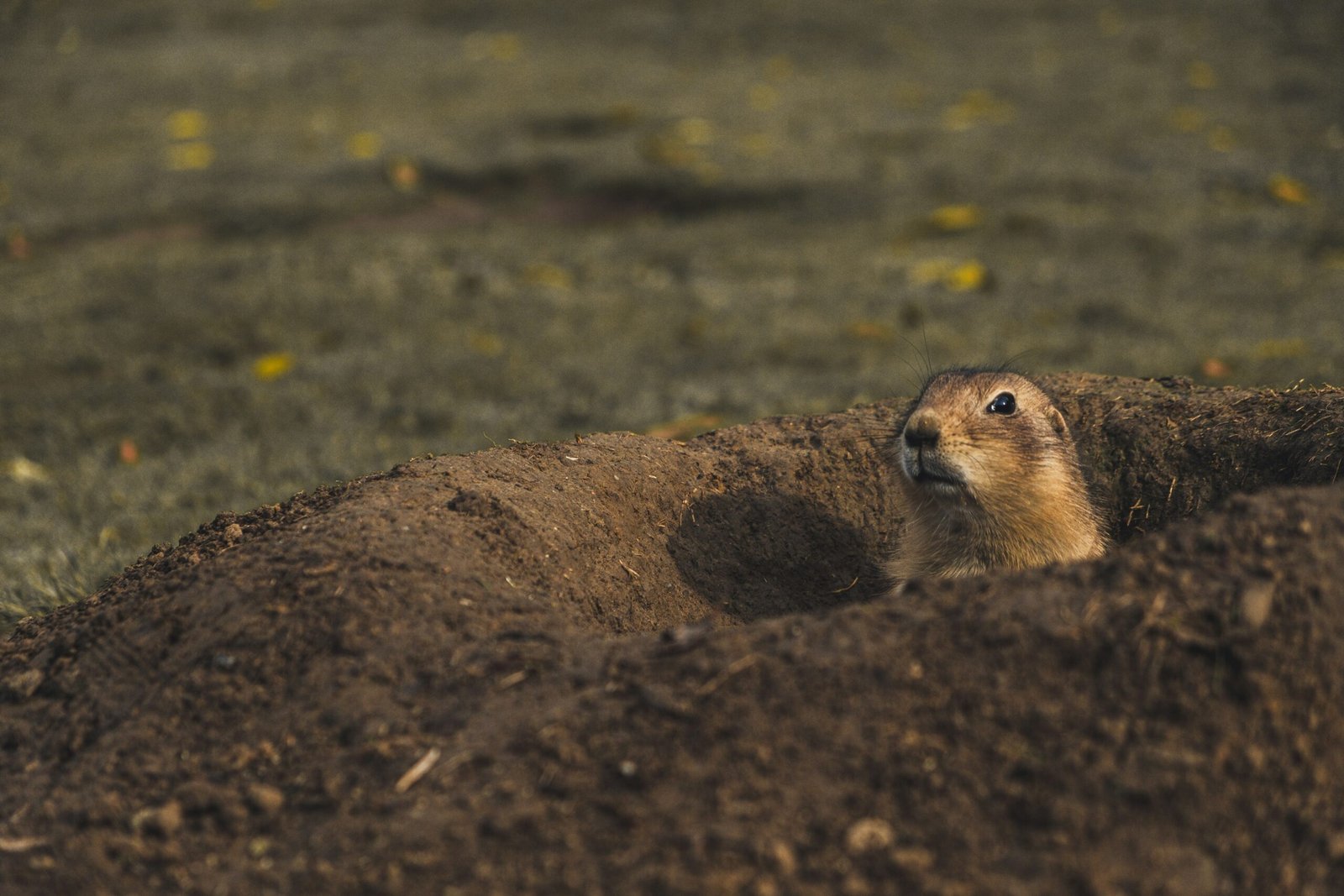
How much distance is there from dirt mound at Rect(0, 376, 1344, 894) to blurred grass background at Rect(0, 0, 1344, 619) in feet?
6.66

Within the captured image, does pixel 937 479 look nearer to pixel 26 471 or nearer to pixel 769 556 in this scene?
pixel 769 556

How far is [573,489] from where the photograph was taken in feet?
12.4

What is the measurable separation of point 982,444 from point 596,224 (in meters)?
6.43

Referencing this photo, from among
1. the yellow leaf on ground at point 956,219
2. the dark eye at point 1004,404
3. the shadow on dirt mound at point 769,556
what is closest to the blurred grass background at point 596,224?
the yellow leaf on ground at point 956,219

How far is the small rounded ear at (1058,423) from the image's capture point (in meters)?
4.21

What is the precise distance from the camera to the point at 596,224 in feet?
32.5

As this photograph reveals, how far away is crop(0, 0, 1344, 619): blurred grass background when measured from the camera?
21.7ft

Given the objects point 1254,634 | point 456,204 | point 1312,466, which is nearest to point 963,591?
point 1254,634

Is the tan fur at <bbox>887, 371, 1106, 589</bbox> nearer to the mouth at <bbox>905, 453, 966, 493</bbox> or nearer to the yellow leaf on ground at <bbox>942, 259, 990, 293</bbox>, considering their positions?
the mouth at <bbox>905, 453, 966, 493</bbox>

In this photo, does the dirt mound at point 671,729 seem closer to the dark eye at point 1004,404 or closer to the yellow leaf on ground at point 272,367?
the dark eye at point 1004,404

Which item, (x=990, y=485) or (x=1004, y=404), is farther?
(x=1004, y=404)

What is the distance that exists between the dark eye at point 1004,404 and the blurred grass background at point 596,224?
6.96 ft

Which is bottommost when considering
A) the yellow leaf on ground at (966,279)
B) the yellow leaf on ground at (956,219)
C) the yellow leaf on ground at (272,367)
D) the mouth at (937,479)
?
the yellow leaf on ground at (966,279)

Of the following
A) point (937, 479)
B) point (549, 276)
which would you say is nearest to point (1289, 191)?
point (549, 276)
